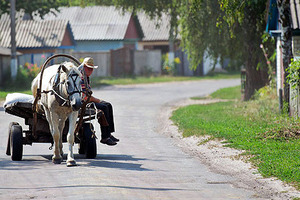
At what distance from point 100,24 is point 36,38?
33.8ft

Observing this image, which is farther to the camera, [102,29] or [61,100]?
[102,29]

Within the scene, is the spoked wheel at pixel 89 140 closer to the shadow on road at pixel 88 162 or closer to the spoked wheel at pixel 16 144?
the shadow on road at pixel 88 162

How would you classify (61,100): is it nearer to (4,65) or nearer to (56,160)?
(56,160)

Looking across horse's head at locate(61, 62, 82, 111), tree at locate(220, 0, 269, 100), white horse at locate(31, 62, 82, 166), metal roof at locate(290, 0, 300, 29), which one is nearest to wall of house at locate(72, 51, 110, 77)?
tree at locate(220, 0, 269, 100)

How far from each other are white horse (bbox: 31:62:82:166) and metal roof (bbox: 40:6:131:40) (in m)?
34.8

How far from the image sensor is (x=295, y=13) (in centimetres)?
1722

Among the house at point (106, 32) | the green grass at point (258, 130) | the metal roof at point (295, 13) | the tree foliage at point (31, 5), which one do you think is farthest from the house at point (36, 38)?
the metal roof at point (295, 13)

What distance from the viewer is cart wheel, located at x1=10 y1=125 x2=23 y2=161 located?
37.7 ft

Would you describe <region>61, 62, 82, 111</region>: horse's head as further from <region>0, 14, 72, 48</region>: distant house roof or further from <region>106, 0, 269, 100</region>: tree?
<region>0, 14, 72, 48</region>: distant house roof

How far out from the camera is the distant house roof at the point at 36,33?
1454 inches

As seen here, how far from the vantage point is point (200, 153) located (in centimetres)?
1328

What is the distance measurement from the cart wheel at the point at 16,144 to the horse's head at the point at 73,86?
4.67 ft

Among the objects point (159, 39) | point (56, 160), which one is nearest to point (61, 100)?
point (56, 160)

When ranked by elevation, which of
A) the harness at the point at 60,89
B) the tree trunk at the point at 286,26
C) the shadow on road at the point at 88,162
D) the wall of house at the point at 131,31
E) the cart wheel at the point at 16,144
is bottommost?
the shadow on road at the point at 88,162
